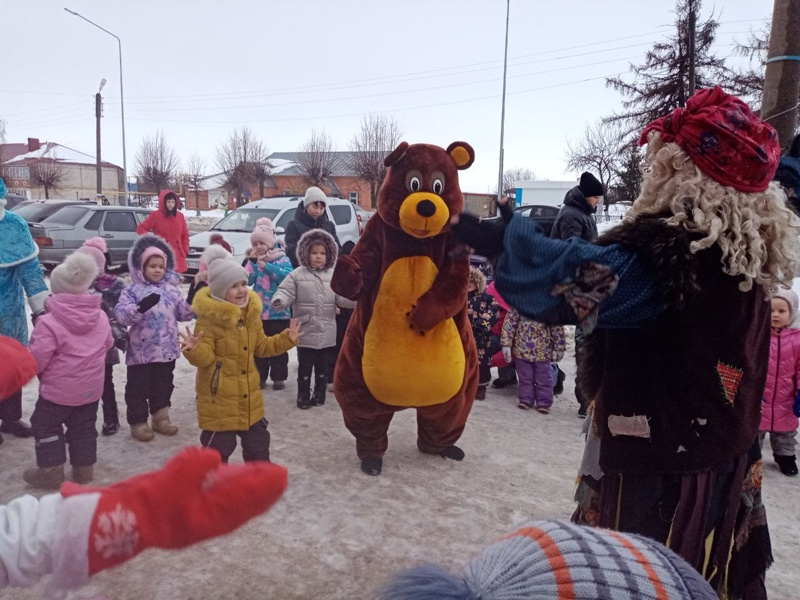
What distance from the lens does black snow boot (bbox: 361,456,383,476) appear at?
13.1ft

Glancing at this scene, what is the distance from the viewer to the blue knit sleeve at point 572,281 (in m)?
1.63

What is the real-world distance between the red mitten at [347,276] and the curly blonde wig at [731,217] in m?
2.01

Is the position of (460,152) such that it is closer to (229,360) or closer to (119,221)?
(229,360)

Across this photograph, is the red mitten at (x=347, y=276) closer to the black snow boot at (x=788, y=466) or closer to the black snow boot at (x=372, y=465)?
the black snow boot at (x=372, y=465)

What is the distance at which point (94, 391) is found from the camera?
12.3 feet

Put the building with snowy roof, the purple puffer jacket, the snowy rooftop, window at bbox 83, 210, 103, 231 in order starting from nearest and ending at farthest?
the purple puffer jacket
window at bbox 83, 210, 103, 231
the building with snowy roof
the snowy rooftop

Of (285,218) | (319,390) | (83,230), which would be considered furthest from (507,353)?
(83,230)

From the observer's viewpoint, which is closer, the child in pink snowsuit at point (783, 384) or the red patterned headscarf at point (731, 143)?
the red patterned headscarf at point (731, 143)

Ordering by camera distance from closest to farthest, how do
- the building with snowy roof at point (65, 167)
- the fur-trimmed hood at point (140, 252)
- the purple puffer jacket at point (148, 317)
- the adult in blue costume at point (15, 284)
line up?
the adult in blue costume at point (15, 284) → the purple puffer jacket at point (148, 317) → the fur-trimmed hood at point (140, 252) → the building with snowy roof at point (65, 167)

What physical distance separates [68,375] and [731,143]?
3653 millimetres

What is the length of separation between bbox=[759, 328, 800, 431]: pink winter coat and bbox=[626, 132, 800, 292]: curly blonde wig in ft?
9.81

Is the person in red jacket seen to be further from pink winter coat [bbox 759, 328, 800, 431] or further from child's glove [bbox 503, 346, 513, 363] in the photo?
pink winter coat [bbox 759, 328, 800, 431]

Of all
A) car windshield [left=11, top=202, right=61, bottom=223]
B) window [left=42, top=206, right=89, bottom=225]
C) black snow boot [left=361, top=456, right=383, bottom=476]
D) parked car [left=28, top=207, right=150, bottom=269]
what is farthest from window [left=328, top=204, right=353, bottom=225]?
black snow boot [left=361, top=456, right=383, bottom=476]

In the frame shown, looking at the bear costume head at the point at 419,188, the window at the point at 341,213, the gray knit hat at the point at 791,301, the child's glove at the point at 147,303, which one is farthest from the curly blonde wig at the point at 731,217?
the window at the point at 341,213
